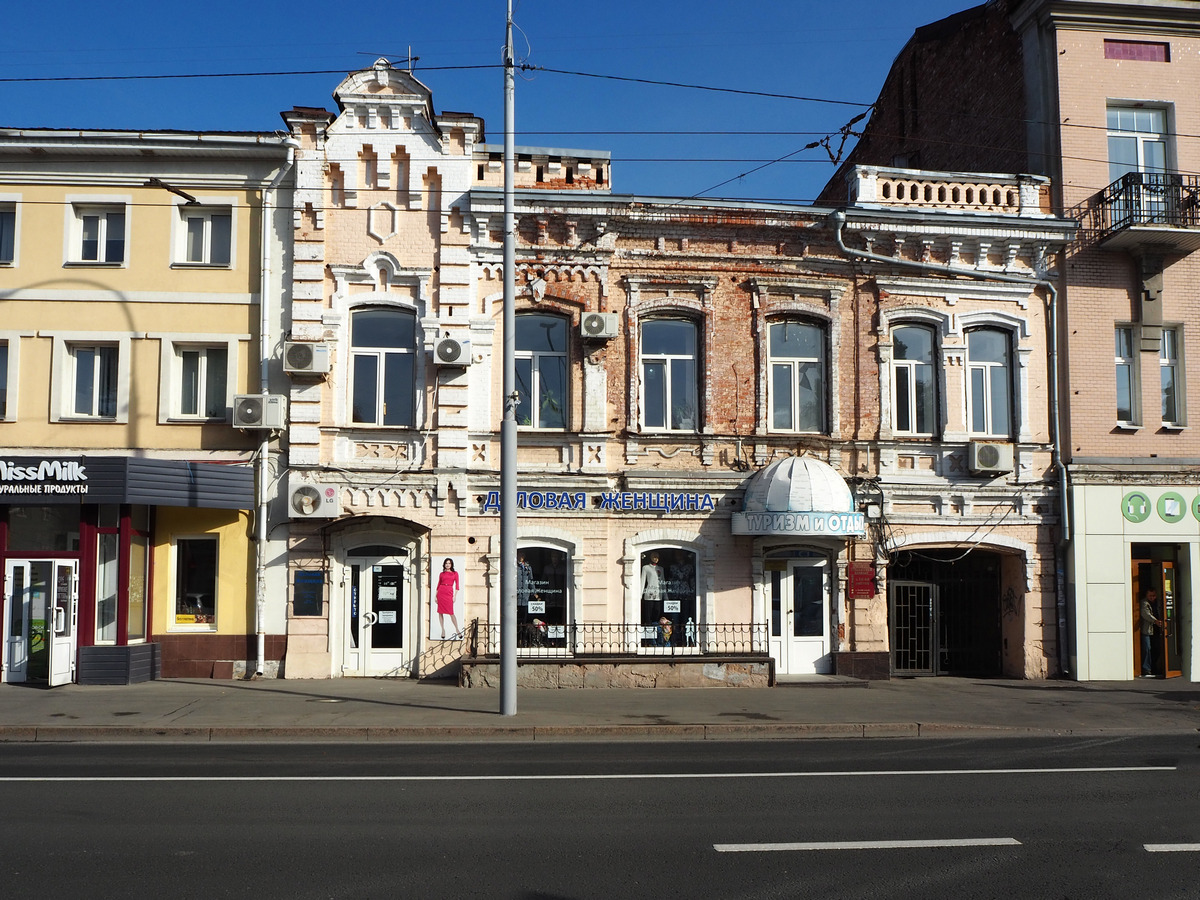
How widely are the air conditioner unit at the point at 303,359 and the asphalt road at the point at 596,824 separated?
23.7 ft

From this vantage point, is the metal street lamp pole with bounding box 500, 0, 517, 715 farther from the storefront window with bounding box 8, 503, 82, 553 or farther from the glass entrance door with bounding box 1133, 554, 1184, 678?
the glass entrance door with bounding box 1133, 554, 1184, 678

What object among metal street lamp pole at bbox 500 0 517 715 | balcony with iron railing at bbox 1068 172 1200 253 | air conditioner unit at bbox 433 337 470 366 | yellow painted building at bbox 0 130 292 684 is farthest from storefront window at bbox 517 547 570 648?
balcony with iron railing at bbox 1068 172 1200 253

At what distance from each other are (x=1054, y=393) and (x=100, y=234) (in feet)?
56.8

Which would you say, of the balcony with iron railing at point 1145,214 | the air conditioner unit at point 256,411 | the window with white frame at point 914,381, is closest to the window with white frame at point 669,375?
the window with white frame at point 914,381

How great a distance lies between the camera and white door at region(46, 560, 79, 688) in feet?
53.1

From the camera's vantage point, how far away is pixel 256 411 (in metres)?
17.1


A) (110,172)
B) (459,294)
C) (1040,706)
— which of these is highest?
(110,172)

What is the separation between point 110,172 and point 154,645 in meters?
8.15

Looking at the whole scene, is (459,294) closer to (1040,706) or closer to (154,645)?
(154,645)

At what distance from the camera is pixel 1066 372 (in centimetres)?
1909

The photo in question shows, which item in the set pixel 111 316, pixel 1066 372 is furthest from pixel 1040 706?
pixel 111 316

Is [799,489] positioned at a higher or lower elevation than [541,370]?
lower

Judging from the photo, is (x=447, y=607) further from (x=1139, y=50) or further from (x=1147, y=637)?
(x=1139, y=50)

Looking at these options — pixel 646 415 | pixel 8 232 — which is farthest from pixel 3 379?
pixel 646 415
